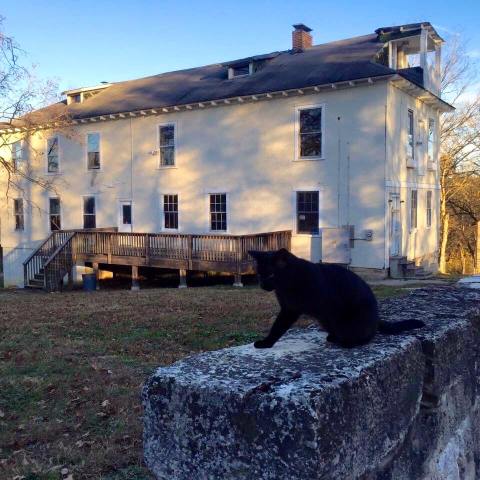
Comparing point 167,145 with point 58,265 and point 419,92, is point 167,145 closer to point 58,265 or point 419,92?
point 58,265

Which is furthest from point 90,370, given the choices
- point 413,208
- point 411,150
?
point 413,208

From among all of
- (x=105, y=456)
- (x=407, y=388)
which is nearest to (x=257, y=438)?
(x=407, y=388)

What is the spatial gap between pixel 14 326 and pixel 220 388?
359 inches

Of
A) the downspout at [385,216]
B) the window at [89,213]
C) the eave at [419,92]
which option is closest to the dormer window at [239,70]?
the eave at [419,92]

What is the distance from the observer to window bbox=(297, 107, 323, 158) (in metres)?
20.4

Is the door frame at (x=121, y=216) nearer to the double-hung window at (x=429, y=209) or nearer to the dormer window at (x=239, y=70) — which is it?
the dormer window at (x=239, y=70)

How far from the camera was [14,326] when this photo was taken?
31.8 ft

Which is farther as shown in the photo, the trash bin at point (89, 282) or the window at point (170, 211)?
the window at point (170, 211)

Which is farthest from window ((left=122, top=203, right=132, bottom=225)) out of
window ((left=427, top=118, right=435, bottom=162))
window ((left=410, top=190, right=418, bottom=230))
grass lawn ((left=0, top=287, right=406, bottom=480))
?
window ((left=427, top=118, right=435, bottom=162))

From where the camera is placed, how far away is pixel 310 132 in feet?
67.5

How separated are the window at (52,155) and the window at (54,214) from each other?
169 cm

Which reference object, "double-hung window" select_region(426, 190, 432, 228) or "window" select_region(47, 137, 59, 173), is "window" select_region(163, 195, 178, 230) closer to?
"window" select_region(47, 137, 59, 173)

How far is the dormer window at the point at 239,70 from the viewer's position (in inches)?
952

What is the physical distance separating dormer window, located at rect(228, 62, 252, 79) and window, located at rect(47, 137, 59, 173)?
1077 centimetres
